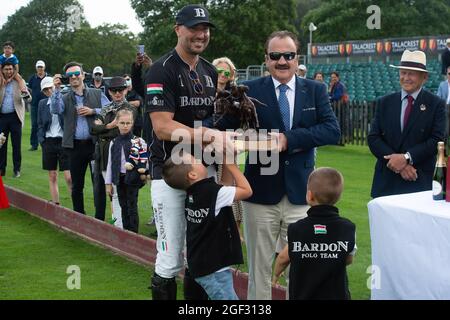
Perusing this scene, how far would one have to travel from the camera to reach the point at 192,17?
5.26 metres

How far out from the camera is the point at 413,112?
6715mm

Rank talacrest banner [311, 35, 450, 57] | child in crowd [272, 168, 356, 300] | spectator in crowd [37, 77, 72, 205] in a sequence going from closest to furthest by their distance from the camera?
1. child in crowd [272, 168, 356, 300]
2. spectator in crowd [37, 77, 72, 205]
3. talacrest banner [311, 35, 450, 57]

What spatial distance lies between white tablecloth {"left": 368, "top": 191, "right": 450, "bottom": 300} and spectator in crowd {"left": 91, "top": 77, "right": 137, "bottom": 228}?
4837 mm

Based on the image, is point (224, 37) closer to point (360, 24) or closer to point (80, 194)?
point (360, 24)

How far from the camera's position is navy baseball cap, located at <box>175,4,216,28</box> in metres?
5.24

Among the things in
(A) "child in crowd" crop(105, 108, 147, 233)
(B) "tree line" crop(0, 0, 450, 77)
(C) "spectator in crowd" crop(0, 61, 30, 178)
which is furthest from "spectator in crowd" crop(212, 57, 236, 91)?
(B) "tree line" crop(0, 0, 450, 77)

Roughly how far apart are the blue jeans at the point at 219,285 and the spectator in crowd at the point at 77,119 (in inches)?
214

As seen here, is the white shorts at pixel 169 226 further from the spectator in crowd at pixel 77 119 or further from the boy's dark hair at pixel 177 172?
the spectator in crowd at pixel 77 119

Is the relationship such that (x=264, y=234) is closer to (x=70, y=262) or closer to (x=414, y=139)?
(x=414, y=139)

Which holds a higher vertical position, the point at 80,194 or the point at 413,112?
the point at 413,112

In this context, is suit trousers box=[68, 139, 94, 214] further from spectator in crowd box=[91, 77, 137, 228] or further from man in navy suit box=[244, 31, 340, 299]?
man in navy suit box=[244, 31, 340, 299]

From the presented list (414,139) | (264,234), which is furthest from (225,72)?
(264,234)
